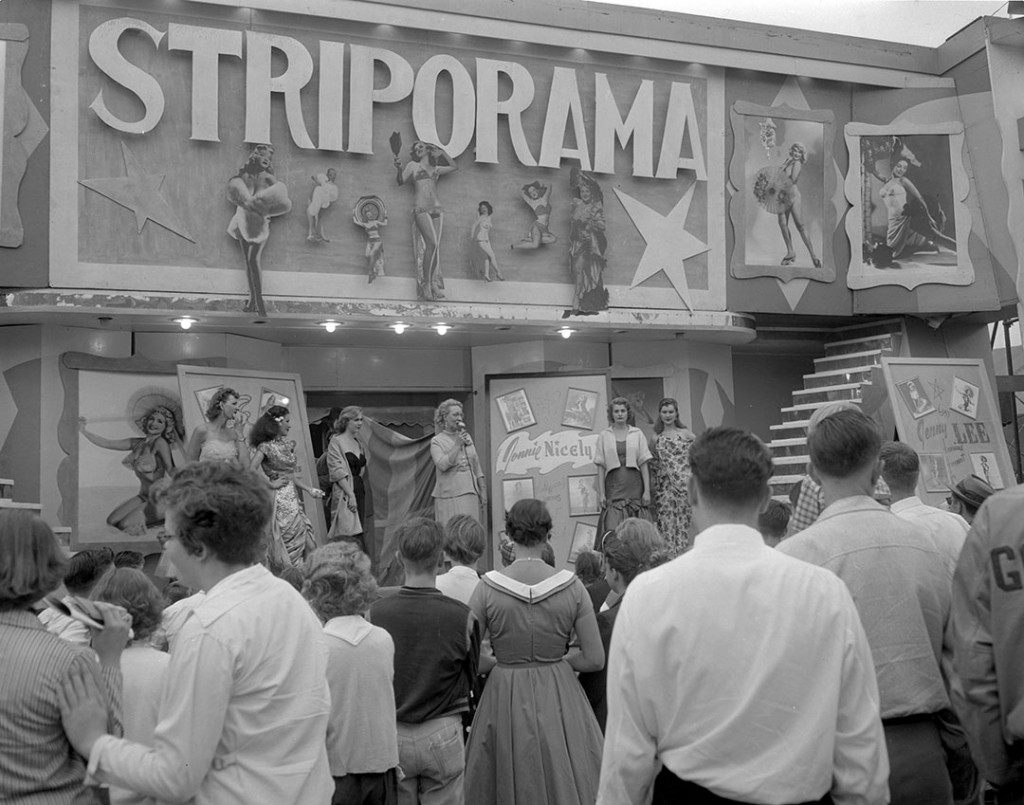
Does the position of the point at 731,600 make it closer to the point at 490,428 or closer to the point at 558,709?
the point at 558,709

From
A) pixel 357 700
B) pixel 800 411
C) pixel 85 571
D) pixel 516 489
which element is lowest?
pixel 357 700

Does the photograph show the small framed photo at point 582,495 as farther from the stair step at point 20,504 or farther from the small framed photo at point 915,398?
the stair step at point 20,504

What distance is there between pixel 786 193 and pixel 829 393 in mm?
2681

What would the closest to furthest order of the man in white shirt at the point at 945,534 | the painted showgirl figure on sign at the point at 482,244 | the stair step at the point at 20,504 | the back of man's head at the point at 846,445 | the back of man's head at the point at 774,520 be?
the man in white shirt at the point at 945,534
the back of man's head at the point at 846,445
the back of man's head at the point at 774,520
the stair step at the point at 20,504
the painted showgirl figure on sign at the point at 482,244

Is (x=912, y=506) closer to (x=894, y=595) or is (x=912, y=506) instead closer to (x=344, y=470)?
(x=894, y=595)

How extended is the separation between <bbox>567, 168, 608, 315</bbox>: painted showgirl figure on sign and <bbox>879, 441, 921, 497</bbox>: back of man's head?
29.1ft

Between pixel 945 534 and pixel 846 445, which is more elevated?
pixel 846 445

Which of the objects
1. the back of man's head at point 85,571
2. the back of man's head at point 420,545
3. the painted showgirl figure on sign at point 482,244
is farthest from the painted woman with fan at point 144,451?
the back of man's head at point 420,545

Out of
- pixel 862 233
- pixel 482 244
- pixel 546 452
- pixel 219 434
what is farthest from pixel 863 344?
pixel 219 434

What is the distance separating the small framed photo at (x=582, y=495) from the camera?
13797mm

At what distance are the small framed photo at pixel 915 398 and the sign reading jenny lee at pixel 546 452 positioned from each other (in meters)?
4.02

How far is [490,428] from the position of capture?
14328mm

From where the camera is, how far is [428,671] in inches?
195

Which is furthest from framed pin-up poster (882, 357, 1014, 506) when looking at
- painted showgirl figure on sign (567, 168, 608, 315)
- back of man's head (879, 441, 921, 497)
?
back of man's head (879, 441, 921, 497)
